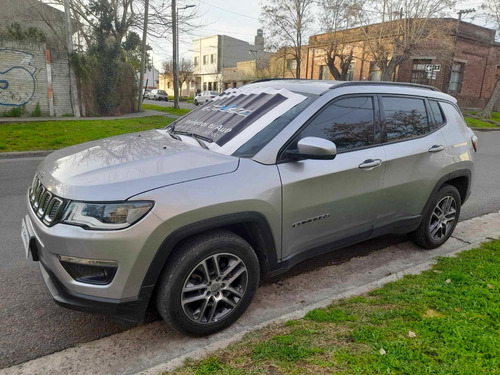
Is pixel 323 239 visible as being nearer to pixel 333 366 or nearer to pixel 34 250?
pixel 333 366

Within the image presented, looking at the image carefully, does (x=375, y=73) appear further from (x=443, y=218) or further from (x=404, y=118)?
(x=404, y=118)

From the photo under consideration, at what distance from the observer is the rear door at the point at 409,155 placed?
355cm

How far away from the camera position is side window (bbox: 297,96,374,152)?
10.2ft

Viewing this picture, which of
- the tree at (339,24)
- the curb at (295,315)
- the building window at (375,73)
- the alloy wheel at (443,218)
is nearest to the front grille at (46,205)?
→ the curb at (295,315)

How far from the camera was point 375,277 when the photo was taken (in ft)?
11.9

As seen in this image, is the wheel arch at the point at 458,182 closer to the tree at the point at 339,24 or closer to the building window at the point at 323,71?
the tree at the point at 339,24

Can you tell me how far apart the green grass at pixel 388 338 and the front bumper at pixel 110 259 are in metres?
0.54

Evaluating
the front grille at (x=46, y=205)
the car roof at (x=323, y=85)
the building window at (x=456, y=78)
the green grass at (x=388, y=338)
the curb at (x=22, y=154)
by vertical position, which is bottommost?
the curb at (x=22, y=154)

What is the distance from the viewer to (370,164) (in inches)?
130

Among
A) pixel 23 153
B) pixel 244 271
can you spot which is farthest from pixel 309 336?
pixel 23 153

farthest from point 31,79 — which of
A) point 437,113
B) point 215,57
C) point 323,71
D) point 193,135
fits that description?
point 215,57

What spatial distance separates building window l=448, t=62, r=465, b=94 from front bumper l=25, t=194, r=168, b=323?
3370cm

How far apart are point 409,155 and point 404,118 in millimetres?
402

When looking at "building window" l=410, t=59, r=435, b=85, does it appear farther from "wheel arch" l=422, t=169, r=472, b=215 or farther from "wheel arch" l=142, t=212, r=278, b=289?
"wheel arch" l=142, t=212, r=278, b=289
